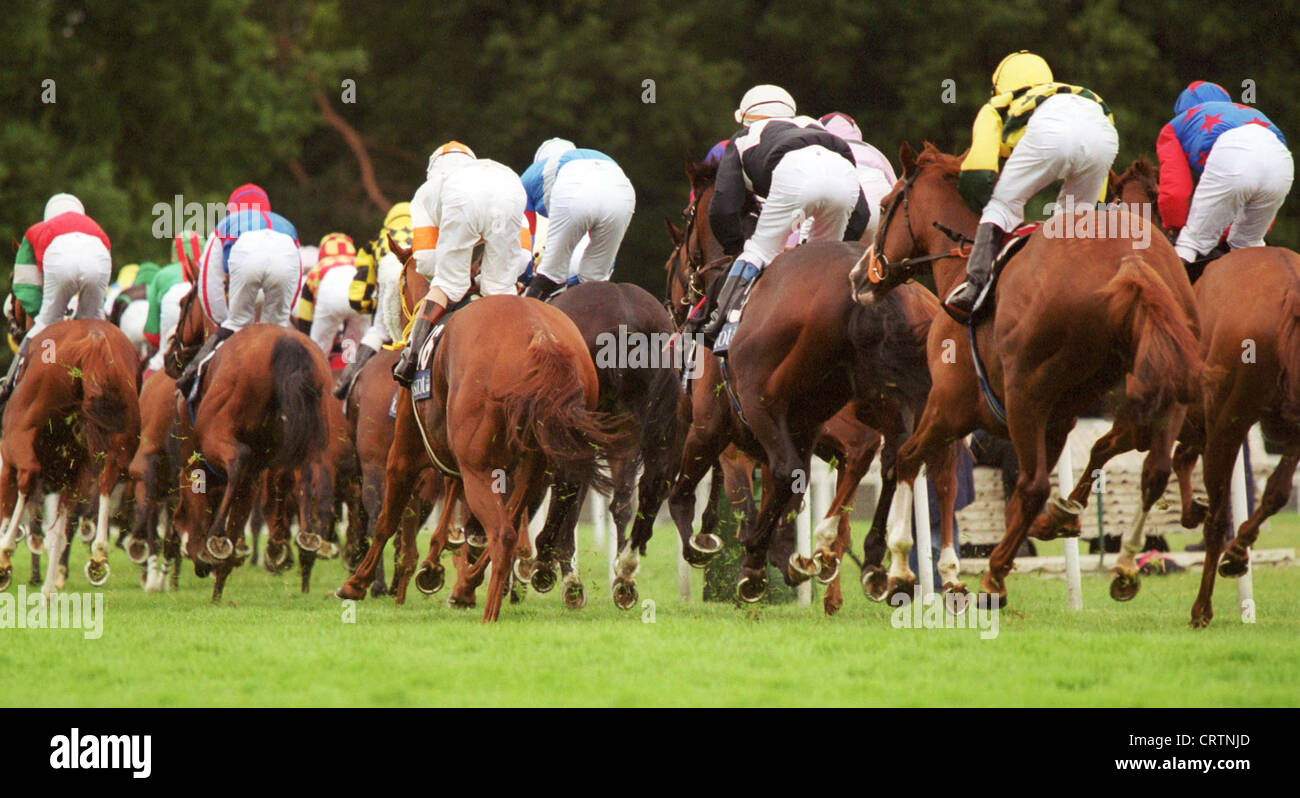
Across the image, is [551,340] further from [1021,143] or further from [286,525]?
[286,525]

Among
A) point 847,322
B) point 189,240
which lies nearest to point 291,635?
point 847,322

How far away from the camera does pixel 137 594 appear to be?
40.1 feet

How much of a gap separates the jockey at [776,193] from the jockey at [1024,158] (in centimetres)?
127

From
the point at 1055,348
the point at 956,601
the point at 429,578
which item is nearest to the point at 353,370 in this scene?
the point at 429,578

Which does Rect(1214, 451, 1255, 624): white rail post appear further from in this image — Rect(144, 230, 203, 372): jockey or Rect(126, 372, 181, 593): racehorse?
Rect(144, 230, 203, 372): jockey

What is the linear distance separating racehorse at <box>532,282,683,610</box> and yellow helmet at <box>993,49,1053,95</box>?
2281 millimetres

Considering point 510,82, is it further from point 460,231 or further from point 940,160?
point 940,160

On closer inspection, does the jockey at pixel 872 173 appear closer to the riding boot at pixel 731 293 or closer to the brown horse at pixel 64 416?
the riding boot at pixel 731 293

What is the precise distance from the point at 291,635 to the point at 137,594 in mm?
4813

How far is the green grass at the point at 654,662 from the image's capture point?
599 cm

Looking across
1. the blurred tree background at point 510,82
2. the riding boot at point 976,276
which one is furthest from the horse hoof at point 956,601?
the blurred tree background at point 510,82

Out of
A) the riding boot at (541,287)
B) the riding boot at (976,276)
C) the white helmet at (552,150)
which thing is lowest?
the riding boot at (976,276)

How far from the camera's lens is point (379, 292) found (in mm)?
11445

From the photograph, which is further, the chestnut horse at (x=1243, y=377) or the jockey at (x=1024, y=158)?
the chestnut horse at (x=1243, y=377)
